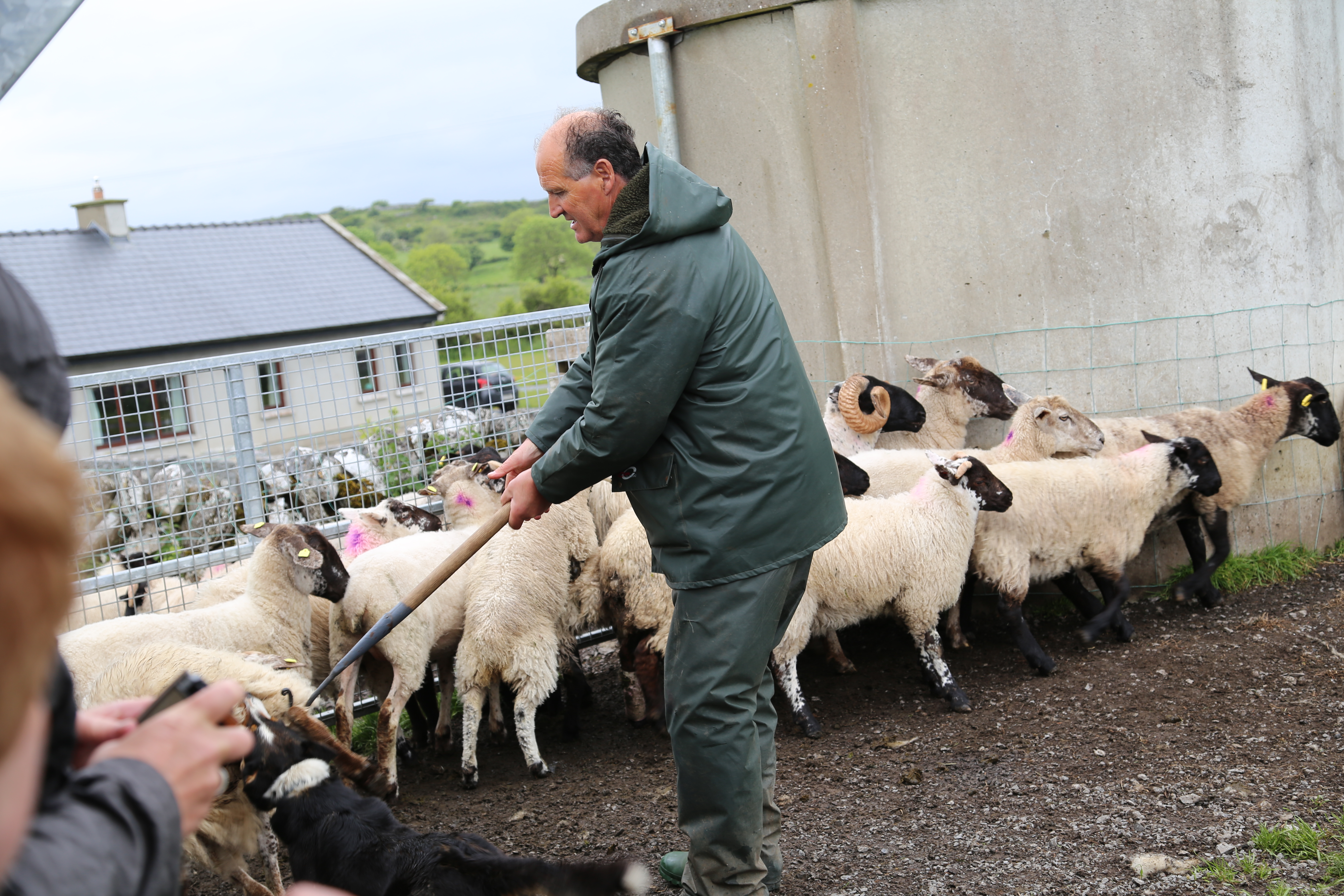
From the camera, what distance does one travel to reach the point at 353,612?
15.6ft

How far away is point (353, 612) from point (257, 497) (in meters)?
1.03

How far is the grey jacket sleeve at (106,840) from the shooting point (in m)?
0.98

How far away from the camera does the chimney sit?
117 feet

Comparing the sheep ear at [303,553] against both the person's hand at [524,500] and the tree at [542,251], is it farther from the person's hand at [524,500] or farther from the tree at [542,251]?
the tree at [542,251]

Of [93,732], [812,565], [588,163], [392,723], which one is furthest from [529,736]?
[93,732]

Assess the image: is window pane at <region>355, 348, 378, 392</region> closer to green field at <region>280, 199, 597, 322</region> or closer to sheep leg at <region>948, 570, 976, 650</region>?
sheep leg at <region>948, 570, 976, 650</region>

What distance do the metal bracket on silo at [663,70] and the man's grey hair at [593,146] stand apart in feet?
11.3

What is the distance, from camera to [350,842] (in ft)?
8.98

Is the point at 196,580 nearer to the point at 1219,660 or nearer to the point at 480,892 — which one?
the point at 480,892

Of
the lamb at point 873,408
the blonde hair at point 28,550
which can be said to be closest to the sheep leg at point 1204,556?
the lamb at point 873,408

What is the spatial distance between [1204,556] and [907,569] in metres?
2.19

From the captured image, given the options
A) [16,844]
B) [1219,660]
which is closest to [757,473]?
[16,844]

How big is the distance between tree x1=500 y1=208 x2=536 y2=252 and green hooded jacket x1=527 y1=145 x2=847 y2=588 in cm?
8628

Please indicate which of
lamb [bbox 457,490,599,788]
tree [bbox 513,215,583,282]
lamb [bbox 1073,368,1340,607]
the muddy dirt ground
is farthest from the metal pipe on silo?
tree [bbox 513,215,583,282]
